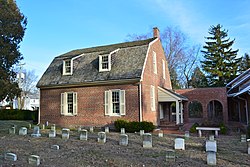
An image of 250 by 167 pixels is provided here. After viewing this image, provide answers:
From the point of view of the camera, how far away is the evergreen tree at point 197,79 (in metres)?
41.1

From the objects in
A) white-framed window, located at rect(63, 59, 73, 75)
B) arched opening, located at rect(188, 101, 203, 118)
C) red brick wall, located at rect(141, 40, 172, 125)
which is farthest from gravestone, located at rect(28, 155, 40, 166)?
arched opening, located at rect(188, 101, 203, 118)

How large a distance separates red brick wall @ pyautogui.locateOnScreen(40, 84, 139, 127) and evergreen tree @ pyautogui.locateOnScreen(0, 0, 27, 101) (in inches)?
121

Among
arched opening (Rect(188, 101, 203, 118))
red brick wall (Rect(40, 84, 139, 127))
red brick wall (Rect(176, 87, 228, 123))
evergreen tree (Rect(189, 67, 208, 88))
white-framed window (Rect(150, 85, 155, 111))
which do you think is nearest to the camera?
red brick wall (Rect(40, 84, 139, 127))

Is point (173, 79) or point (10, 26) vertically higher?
point (10, 26)

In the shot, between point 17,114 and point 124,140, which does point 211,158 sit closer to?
point 124,140

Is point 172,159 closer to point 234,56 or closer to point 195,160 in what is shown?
point 195,160

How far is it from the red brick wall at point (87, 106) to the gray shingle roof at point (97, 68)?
0.74 meters

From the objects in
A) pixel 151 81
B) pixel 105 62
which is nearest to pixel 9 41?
pixel 105 62

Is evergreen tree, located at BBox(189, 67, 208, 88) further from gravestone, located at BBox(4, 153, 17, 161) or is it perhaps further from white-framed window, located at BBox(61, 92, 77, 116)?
gravestone, located at BBox(4, 153, 17, 161)

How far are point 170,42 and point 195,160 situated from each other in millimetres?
33576

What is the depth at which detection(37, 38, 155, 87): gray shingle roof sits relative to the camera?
59.7 ft

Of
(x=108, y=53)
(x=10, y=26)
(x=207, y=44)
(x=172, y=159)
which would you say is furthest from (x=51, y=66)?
(x=207, y=44)

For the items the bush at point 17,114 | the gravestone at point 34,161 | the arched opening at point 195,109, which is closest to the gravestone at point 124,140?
the gravestone at point 34,161

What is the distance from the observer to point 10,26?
19.6 meters
